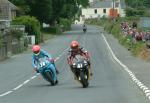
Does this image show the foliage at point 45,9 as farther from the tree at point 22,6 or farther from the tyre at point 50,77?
the tyre at point 50,77

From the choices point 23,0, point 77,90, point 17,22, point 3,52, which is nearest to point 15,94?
point 77,90

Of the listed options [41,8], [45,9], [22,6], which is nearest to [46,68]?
[22,6]

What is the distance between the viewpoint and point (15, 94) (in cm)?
2050

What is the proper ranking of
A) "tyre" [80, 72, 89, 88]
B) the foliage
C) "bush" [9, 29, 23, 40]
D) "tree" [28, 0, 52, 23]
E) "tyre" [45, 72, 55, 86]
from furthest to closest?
"tree" [28, 0, 52, 23] → the foliage → "bush" [9, 29, 23, 40] → "tyre" [45, 72, 55, 86] → "tyre" [80, 72, 89, 88]

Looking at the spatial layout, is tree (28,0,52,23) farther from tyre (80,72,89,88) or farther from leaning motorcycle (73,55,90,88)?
tyre (80,72,89,88)

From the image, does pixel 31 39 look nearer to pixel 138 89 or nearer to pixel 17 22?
pixel 17 22

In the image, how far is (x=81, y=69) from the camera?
21.9m

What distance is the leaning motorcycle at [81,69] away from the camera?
2183 cm

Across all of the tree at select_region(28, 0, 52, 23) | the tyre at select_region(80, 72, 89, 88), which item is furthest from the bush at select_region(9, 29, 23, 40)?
the tree at select_region(28, 0, 52, 23)

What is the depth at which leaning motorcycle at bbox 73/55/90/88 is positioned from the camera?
21828 mm

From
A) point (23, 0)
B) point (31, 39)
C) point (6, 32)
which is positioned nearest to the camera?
point (6, 32)

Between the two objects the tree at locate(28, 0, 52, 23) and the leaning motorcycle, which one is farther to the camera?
the tree at locate(28, 0, 52, 23)

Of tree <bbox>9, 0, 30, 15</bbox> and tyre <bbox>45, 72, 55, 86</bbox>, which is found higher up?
tree <bbox>9, 0, 30, 15</bbox>

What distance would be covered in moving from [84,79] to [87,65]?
1.62 ft
